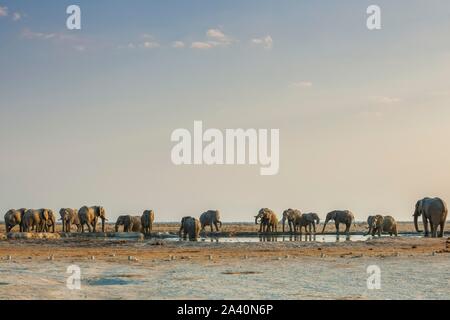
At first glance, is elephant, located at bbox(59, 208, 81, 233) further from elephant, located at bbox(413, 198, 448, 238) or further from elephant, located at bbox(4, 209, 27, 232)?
elephant, located at bbox(413, 198, 448, 238)

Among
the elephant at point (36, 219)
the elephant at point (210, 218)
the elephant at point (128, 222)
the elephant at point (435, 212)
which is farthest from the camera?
the elephant at point (210, 218)

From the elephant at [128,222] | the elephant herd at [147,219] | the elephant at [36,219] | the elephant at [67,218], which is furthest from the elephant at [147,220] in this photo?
the elephant at [67,218]

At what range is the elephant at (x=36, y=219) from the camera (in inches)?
2613

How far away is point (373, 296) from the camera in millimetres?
15375

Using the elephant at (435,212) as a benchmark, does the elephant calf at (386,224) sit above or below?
below

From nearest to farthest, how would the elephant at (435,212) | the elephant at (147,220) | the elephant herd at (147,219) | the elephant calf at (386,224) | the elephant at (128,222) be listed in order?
the elephant at (435,212), the elephant herd at (147,219), the elephant calf at (386,224), the elephant at (147,220), the elephant at (128,222)

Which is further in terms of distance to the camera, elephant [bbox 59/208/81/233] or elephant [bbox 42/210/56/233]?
elephant [bbox 59/208/81/233]

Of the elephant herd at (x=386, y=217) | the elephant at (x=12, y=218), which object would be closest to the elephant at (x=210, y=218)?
the elephant herd at (x=386, y=217)

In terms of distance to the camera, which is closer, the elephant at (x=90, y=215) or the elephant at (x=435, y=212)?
the elephant at (x=435, y=212)

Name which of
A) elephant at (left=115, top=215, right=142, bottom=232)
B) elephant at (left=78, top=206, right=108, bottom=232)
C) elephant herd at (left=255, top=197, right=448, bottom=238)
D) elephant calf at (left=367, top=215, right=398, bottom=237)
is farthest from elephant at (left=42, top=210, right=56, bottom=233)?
elephant calf at (left=367, top=215, right=398, bottom=237)

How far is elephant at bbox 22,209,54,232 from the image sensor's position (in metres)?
66.4

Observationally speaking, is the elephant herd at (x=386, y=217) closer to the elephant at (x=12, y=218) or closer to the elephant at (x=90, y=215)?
the elephant at (x=90, y=215)
